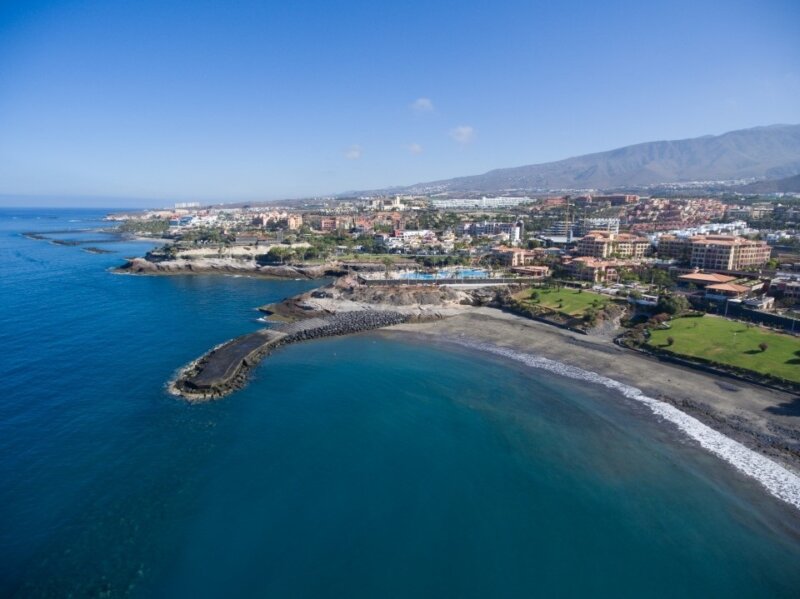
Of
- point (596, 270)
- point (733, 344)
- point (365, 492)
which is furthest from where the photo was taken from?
point (596, 270)

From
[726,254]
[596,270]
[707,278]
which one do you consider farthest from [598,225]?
[707,278]

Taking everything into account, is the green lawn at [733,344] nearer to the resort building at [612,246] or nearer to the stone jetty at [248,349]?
the stone jetty at [248,349]

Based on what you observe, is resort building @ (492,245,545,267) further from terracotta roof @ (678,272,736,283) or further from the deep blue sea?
the deep blue sea

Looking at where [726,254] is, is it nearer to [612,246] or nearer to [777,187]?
[612,246]

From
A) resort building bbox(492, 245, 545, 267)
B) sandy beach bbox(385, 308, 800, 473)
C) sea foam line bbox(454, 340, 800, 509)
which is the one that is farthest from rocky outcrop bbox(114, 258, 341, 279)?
sea foam line bbox(454, 340, 800, 509)

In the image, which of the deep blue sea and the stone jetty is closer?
the deep blue sea

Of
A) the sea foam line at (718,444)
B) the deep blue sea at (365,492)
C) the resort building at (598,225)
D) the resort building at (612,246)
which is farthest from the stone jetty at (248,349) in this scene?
the resort building at (598,225)

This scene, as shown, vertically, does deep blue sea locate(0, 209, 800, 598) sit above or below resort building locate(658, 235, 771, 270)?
below
